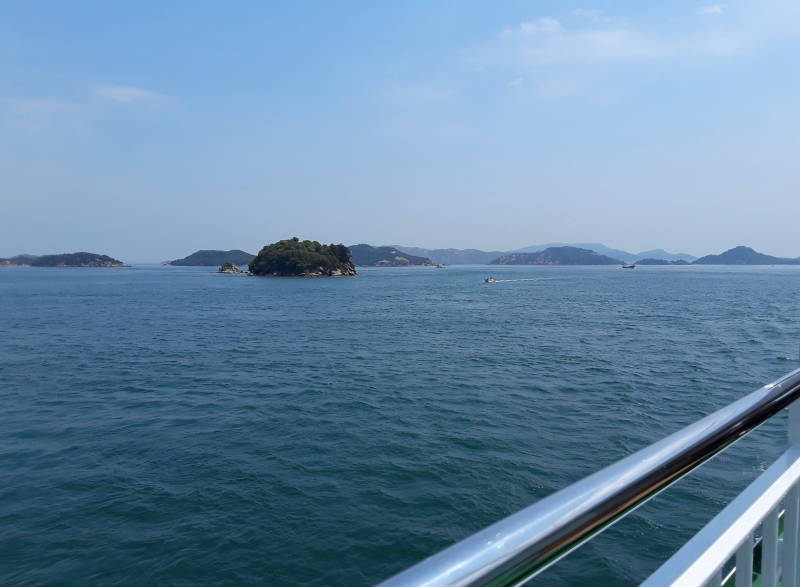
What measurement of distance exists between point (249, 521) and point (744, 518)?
368 inches

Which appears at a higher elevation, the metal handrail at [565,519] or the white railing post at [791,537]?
the metal handrail at [565,519]

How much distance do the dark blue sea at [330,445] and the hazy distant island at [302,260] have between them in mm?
94967

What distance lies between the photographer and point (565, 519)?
90 cm

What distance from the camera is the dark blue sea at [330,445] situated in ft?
27.3

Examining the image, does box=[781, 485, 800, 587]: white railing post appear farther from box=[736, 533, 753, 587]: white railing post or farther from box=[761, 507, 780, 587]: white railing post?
box=[736, 533, 753, 587]: white railing post

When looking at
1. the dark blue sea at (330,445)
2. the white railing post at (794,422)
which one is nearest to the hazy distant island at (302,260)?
the dark blue sea at (330,445)

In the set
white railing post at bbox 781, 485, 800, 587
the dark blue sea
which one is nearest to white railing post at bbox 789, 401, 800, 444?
white railing post at bbox 781, 485, 800, 587

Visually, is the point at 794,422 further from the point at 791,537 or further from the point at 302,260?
the point at 302,260

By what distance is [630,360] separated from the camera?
2297 centimetres

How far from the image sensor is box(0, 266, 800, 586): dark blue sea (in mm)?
8312

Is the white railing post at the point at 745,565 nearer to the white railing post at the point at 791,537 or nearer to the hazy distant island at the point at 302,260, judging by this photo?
→ the white railing post at the point at 791,537

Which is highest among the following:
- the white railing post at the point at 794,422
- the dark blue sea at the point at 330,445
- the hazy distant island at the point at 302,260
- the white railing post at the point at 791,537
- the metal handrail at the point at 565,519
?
the hazy distant island at the point at 302,260

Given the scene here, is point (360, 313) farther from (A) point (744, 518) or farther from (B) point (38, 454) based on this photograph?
(A) point (744, 518)

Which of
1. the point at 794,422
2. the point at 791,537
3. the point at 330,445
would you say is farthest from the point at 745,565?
the point at 330,445
